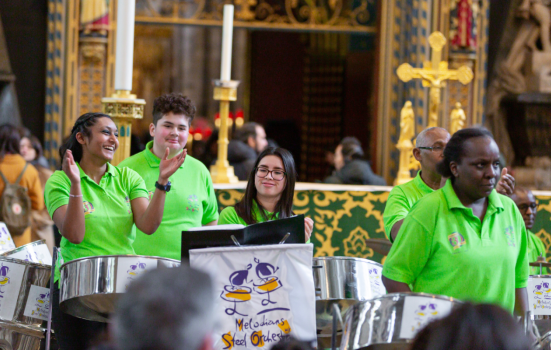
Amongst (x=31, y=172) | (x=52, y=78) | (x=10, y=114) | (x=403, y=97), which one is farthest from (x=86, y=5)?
(x=403, y=97)

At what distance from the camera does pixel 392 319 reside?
2.33 m

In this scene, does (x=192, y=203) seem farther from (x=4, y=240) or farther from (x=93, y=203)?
(x=4, y=240)

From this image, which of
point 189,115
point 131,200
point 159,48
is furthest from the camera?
point 159,48

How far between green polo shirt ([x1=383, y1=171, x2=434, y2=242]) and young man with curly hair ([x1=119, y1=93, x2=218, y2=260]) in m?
0.78

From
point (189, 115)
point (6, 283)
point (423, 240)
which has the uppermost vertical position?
point (189, 115)

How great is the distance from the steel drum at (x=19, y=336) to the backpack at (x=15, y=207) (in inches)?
85.6

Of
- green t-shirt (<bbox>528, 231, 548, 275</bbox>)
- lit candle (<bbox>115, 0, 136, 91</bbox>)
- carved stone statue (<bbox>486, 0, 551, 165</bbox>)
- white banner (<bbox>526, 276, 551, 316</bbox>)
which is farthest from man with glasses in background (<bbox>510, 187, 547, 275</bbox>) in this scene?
carved stone statue (<bbox>486, 0, 551, 165</bbox>)

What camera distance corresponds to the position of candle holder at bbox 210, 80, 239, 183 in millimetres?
4570

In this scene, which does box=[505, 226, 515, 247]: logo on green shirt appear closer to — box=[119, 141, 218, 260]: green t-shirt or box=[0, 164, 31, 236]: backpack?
box=[119, 141, 218, 260]: green t-shirt

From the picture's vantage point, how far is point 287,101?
39.3 ft

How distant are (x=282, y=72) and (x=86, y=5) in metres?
5.27

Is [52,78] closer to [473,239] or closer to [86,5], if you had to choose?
[86,5]

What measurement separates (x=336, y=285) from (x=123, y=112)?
132 cm

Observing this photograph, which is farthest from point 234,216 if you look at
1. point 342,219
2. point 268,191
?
point 342,219
